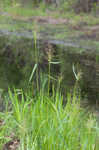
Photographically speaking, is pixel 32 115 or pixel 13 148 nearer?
pixel 32 115

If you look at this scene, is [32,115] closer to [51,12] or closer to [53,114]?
[53,114]

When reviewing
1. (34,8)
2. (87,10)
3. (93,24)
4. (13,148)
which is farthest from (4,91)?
(34,8)

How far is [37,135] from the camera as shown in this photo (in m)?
2.87

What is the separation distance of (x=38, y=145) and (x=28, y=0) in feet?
43.3

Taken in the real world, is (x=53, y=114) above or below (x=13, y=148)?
above

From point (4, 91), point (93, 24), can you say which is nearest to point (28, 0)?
point (93, 24)

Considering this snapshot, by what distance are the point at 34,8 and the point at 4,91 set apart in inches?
382

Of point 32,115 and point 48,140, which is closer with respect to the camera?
point 48,140

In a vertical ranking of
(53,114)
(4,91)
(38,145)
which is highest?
(53,114)

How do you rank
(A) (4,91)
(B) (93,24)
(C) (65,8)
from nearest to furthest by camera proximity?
(A) (4,91) → (B) (93,24) → (C) (65,8)

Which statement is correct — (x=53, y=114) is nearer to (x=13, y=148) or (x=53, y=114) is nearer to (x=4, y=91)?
(x=13, y=148)

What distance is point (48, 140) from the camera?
9.04 ft

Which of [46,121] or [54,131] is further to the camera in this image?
[46,121]

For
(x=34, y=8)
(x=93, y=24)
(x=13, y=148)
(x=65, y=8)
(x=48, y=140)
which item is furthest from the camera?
(x=34, y=8)
